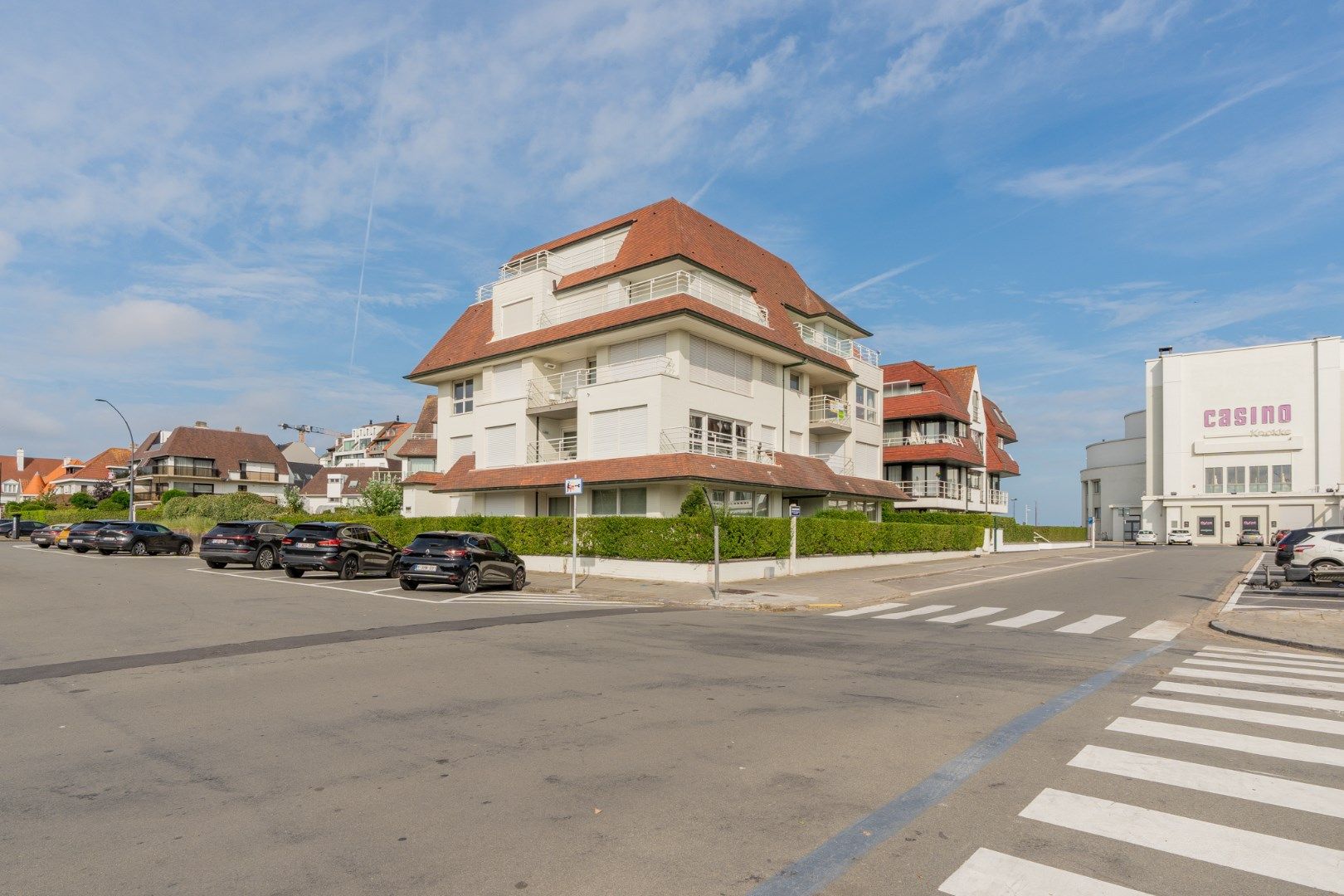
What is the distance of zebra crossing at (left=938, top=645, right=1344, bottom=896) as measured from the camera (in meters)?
4.08

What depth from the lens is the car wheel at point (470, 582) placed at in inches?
839

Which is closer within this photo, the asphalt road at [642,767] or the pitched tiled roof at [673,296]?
the asphalt road at [642,767]

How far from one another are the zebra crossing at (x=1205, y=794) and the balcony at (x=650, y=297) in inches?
963

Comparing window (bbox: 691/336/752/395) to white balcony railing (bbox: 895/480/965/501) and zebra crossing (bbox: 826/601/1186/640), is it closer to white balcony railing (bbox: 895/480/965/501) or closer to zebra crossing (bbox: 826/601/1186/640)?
zebra crossing (bbox: 826/601/1186/640)

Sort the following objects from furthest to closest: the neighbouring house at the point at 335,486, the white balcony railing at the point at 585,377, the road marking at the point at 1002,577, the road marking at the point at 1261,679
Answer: the neighbouring house at the point at 335,486 < the white balcony railing at the point at 585,377 < the road marking at the point at 1002,577 < the road marking at the point at 1261,679

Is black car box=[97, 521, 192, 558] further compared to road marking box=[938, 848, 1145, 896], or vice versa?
black car box=[97, 521, 192, 558]

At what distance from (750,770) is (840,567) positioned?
26292 millimetres

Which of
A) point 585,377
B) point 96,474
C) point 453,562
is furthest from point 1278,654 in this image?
point 96,474

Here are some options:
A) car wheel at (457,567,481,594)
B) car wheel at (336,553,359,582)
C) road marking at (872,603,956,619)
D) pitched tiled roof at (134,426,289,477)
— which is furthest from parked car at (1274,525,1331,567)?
pitched tiled roof at (134,426,289,477)

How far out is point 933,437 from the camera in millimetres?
52344

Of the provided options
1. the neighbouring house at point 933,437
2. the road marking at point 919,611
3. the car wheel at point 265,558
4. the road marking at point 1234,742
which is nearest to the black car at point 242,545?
the car wheel at point 265,558

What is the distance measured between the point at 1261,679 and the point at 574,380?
27.6 meters

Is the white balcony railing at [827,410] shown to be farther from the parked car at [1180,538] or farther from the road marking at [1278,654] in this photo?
the parked car at [1180,538]

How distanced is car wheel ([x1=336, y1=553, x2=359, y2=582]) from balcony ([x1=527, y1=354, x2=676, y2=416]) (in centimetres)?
1106
